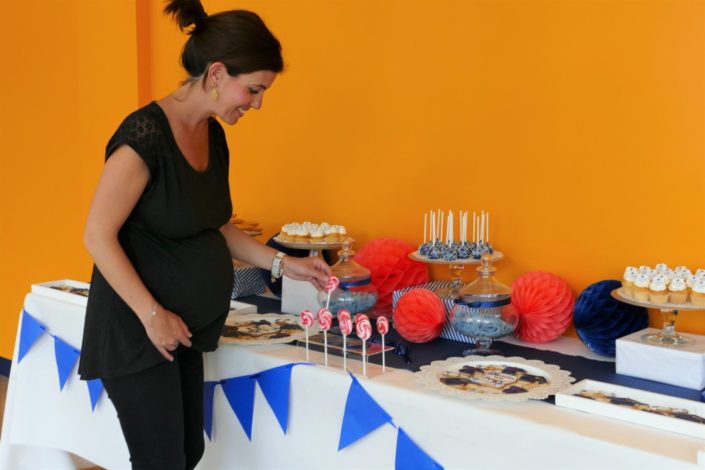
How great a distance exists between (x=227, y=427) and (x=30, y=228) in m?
2.19

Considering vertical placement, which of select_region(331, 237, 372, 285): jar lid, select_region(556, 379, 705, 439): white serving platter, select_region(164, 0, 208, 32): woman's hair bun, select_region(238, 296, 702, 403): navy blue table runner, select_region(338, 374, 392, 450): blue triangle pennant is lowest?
select_region(338, 374, 392, 450): blue triangle pennant

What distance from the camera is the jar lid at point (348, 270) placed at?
1814 millimetres

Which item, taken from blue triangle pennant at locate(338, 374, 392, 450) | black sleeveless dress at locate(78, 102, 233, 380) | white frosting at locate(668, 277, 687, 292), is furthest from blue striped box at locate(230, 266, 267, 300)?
white frosting at locate(668, 277, 687, 292)

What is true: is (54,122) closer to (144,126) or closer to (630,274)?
(144,126)

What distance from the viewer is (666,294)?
1.48 meters

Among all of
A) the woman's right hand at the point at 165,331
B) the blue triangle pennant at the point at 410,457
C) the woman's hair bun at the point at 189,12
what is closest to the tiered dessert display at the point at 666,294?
the blue triangle pennant at the point at 410,457

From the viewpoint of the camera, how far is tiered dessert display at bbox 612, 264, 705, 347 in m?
1.47

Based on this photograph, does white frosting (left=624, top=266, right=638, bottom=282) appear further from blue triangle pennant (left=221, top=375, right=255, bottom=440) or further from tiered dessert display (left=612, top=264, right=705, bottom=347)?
blue triangle pennant (left=221, top=375, right=255, bottom=440)

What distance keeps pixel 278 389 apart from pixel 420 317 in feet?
1.19

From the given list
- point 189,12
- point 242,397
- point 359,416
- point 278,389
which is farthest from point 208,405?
point 189,12

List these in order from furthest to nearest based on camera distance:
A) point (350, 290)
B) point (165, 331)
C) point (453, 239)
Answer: point (453, 239) → point (350, 290) → point (165, 331)

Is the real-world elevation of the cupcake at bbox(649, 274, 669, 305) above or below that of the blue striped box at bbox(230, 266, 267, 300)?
above

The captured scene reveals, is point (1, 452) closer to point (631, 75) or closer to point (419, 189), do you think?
point (419, 189)

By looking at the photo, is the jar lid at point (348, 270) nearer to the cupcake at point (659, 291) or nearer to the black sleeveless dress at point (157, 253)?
the black sleeveless dress at point (157, 253)
